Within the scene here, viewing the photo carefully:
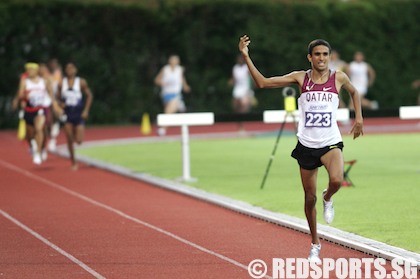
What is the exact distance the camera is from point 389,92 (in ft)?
129

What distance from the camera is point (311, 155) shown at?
1144 cm

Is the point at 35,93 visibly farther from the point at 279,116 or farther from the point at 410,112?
the point at 410,112

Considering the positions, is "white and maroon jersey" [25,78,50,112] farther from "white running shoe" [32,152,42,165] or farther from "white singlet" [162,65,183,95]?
"white singlet" [162,65,183,95]

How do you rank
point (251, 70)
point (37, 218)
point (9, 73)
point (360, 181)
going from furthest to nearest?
point (9, 73) < point (360, 181) < point (37, 218) < point (251, 70)

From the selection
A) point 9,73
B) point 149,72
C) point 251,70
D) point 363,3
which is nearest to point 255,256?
point 251,70

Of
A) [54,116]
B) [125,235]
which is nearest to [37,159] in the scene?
[54,116]

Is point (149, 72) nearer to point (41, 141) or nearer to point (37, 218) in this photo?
point (41, 141)

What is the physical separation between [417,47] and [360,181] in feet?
70.2

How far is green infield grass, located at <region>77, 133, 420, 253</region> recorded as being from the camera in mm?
14164

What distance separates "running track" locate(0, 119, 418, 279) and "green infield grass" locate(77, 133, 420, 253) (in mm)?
831

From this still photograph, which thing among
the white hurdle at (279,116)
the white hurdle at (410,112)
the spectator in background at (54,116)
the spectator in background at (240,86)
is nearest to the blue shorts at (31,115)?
the spectator in background at (54,116)

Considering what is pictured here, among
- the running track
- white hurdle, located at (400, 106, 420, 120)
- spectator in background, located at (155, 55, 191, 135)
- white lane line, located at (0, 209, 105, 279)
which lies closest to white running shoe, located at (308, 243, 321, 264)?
the running track

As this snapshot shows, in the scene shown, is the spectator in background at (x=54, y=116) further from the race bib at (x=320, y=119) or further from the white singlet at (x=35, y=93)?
the race bib at (x=320, y=119)
